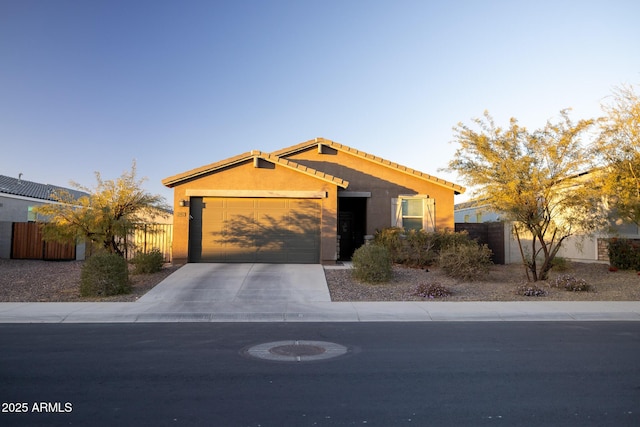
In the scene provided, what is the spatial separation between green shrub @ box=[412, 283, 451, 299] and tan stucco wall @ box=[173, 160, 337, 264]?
5014 mm

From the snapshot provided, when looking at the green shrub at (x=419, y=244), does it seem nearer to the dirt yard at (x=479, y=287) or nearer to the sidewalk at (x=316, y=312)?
the dirt yard at (x=479, y=287)

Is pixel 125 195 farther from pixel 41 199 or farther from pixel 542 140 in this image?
pixel 41 199

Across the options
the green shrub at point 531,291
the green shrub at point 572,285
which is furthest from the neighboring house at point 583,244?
the green shrub at point 531,291

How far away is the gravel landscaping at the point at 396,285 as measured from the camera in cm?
1266

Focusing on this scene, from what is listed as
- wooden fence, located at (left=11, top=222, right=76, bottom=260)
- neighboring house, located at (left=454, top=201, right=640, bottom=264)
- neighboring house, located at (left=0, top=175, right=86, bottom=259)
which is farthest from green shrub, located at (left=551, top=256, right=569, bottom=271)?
neighboring house, located at (left=0, top=175, right=86, bottom=259)

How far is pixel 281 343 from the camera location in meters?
7.91

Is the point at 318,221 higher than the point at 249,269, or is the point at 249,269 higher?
the point at 318,221

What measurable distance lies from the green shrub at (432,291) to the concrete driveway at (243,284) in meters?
2.36

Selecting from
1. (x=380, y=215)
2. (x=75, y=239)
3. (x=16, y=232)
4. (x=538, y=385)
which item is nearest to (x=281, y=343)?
(x=538, y=385)

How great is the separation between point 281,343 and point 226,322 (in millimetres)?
2568

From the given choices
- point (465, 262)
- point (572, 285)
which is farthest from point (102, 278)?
point (572, 285)

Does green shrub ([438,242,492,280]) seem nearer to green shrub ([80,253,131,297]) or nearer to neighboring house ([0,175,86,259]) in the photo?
green shrub ([80,253,131,297])

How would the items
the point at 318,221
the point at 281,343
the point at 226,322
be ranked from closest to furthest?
the point at 281,343, the point at 226,322, the point at 318,221

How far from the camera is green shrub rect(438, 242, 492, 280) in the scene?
14.8 meters
